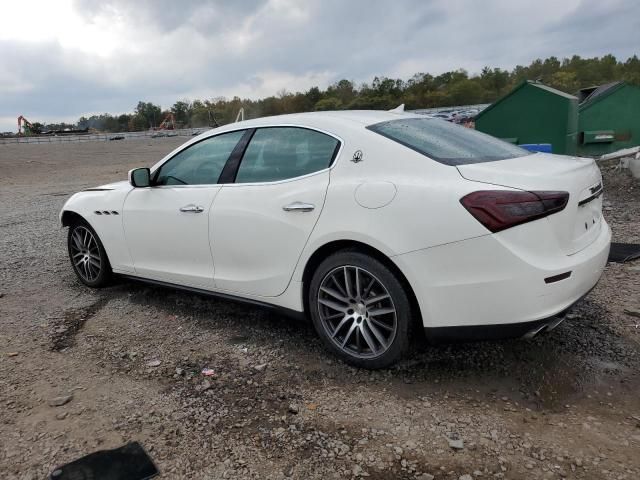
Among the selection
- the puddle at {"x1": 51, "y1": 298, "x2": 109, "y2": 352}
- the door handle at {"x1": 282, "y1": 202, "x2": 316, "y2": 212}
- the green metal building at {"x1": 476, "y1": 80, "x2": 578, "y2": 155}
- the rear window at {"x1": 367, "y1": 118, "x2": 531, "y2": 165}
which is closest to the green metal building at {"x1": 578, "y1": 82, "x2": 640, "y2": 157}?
the green metal building at {"x1": 476, "y1": 80, "x2": 578, "y2": 155}

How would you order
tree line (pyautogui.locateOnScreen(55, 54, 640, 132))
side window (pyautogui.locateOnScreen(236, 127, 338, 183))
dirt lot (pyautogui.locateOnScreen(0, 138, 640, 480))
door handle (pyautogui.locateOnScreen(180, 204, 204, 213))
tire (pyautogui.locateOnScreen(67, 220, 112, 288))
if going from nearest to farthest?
dirt lot (pyautogui.locateOnScreen(0, 138, 640, 480)) → side window (pyautogui.locateOnScreen(236, 127, 338, 183)) → door handle (pyautogui.locateOnScreen(180, 204, 204, 213)) → tire (pyautogui.locateOnScreen(67, 220, 112, 288)) → tree line (pyautogui.locateOnScreen(55, 54, 640, 132))

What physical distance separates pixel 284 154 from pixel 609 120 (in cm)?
860

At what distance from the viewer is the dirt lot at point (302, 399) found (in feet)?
7.89

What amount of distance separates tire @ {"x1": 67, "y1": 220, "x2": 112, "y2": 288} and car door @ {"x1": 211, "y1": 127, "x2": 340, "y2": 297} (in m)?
1.67

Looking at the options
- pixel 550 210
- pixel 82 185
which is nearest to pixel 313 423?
pixel 550 210

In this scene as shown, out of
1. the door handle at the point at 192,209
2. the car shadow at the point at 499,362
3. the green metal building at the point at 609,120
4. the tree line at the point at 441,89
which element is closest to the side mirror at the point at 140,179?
the door handle at the point at 192,209

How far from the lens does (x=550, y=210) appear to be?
8.65ft

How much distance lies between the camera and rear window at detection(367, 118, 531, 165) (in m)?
3.02

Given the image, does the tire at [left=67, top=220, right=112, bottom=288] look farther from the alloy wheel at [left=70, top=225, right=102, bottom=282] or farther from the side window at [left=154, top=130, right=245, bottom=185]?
the side window at [left=154, top=130, right=245, bottom=185]

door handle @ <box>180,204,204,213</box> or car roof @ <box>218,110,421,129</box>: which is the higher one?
car roof @ <box>218,110,421,129</box>

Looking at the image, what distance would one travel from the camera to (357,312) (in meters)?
3.13

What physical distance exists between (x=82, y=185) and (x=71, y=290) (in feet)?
35.7

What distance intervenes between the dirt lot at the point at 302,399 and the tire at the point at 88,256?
52cm

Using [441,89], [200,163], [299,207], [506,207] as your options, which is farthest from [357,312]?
[441,89]
